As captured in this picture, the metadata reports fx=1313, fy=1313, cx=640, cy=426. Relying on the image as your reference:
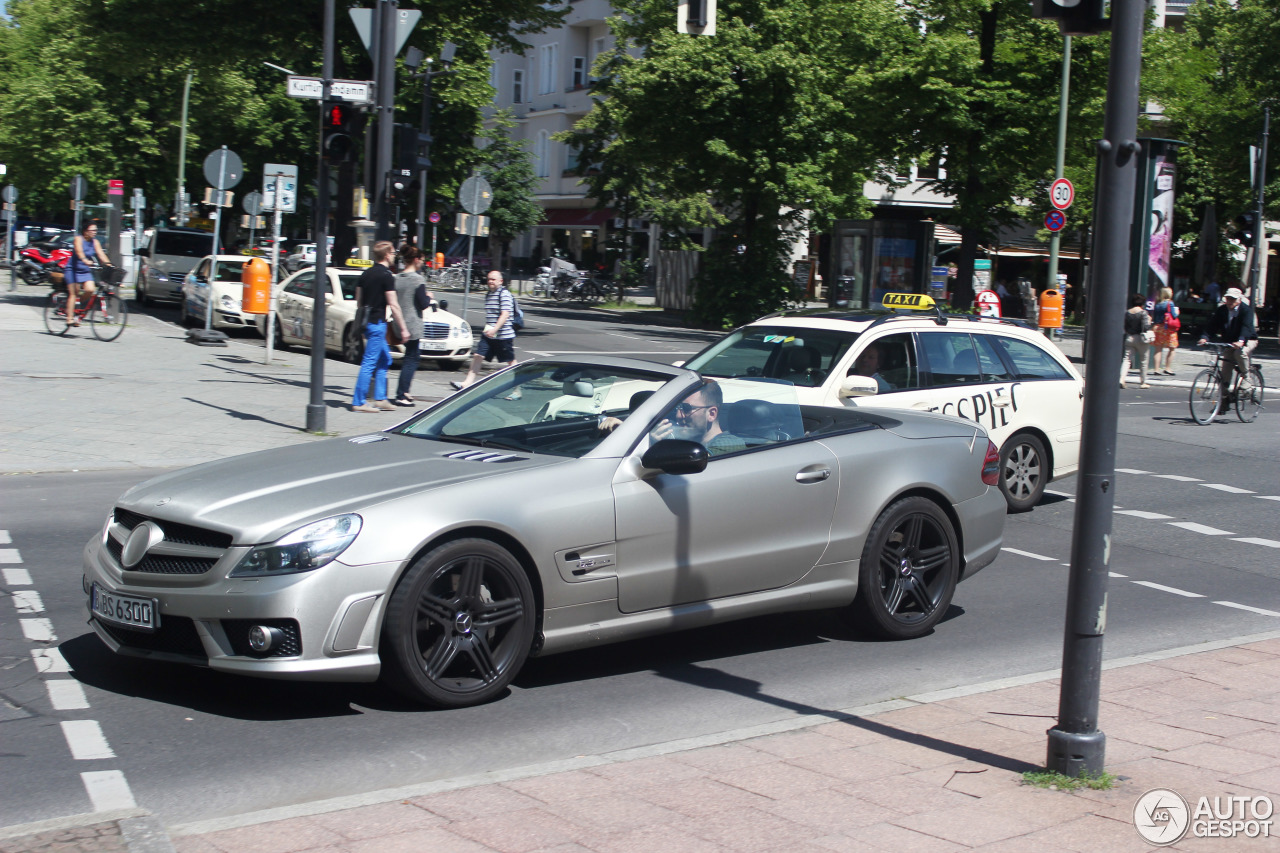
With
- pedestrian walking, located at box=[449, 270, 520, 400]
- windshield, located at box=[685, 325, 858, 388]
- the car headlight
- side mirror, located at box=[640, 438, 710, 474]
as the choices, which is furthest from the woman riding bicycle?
the car headlight

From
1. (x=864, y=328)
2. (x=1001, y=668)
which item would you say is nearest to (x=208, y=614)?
(x=1001, y=668)

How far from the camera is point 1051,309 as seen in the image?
→ 29906 mm

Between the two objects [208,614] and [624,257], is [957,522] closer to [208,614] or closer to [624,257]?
[208,614]

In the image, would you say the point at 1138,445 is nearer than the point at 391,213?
Yes

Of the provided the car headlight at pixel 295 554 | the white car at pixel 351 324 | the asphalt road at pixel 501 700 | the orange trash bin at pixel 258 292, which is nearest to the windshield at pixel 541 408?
the asphalt road at pixel 501 700

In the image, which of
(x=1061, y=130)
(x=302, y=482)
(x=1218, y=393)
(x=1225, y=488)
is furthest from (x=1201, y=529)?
(x=1061, y=130)

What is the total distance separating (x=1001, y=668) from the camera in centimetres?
664

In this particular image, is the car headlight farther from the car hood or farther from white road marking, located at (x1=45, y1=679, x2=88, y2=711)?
white road marking, located at (x1=45, y1=679, x2=88, y2=711)

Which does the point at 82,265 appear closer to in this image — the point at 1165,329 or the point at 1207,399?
the point at 1207,399

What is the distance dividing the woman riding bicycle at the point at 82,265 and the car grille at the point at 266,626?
19405 mm

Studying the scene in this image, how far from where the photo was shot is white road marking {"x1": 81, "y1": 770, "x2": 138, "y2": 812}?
4289 mm

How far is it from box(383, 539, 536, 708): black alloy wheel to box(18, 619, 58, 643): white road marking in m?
2.11

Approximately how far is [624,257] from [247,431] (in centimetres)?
4139

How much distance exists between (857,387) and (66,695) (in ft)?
21.0
